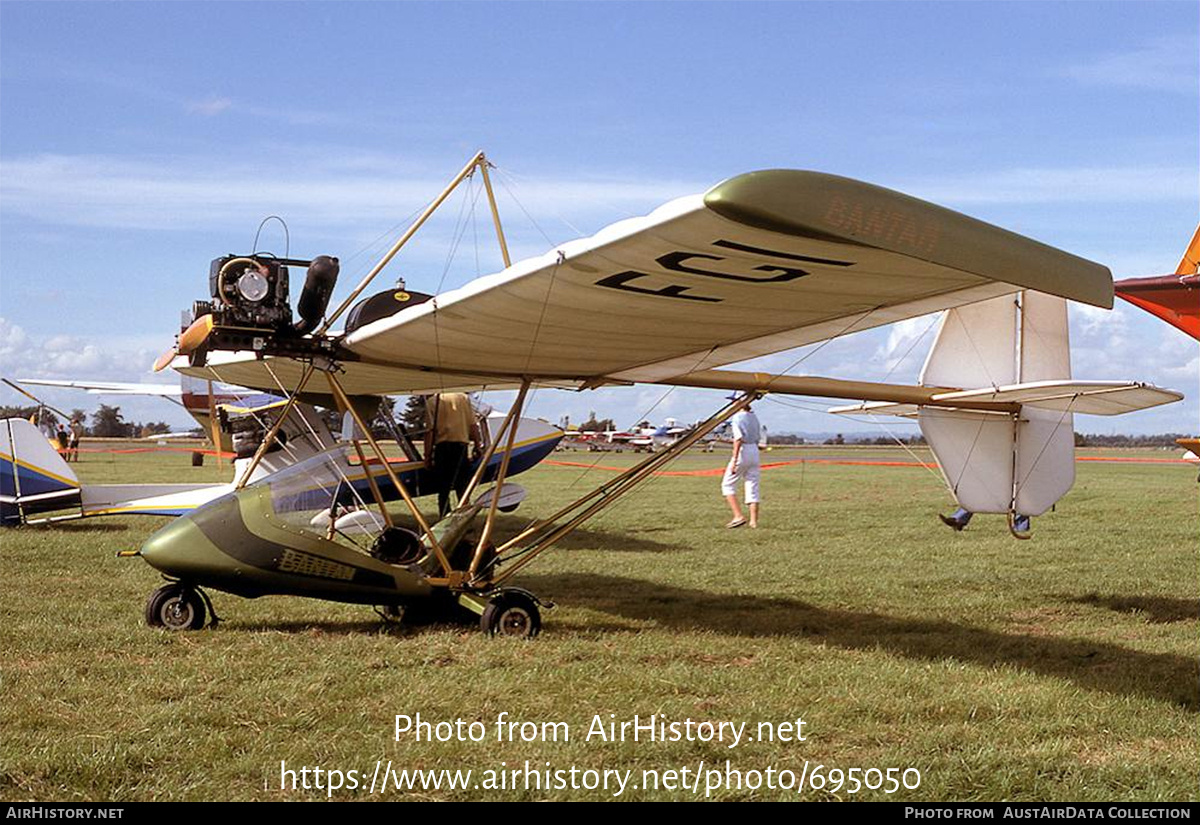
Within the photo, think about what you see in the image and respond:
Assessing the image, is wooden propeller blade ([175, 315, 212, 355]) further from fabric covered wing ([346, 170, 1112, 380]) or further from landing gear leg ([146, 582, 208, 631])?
landing gear leg ([146, 582, 208, 631])

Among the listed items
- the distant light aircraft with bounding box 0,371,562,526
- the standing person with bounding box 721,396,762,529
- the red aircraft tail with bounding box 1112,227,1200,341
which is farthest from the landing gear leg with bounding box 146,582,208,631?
the standing person with bounding box 721,396,762,529

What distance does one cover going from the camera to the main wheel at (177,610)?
687cm

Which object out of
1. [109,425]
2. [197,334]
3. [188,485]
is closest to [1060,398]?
[197,334]

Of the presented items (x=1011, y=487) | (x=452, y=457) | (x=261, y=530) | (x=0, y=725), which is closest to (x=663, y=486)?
(x=452, y=457)

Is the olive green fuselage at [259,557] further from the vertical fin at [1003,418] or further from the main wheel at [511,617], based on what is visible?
the vertical fin at [1003,418]

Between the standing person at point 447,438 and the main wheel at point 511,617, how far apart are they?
431cm

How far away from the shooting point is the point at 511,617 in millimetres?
6797

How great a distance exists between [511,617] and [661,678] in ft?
4.76

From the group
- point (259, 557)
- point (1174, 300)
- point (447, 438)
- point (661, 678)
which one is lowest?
point (661, 678)

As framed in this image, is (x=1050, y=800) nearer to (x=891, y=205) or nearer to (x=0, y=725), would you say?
(x=891, y=205)

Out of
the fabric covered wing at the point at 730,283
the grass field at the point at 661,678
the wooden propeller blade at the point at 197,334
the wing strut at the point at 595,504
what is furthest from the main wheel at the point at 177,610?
the fabric covered wing at the point at 730,283

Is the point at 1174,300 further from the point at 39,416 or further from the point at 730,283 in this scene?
the point at 39,416

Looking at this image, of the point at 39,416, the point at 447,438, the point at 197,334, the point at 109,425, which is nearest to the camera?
the point at 197,334

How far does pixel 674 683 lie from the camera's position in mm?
5570
